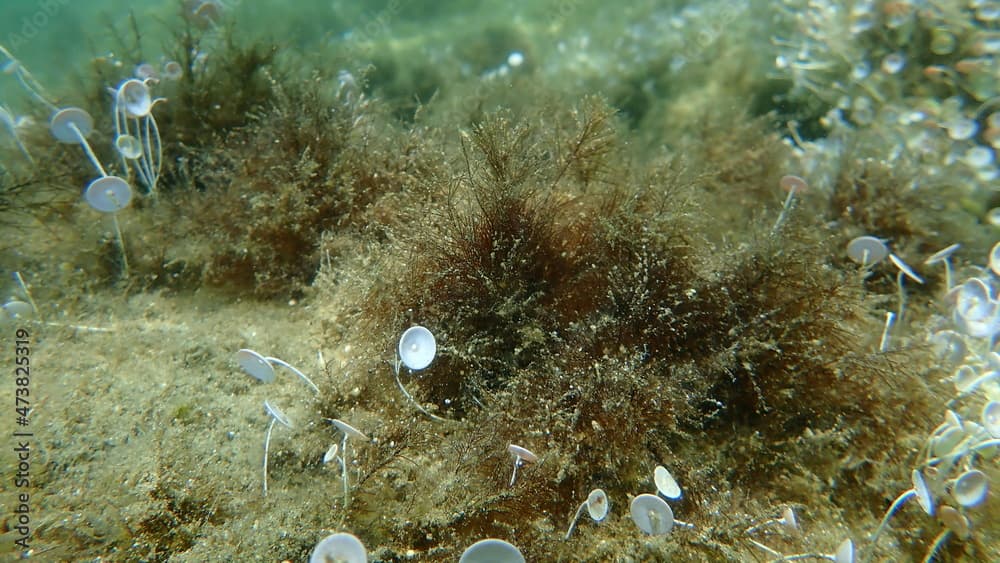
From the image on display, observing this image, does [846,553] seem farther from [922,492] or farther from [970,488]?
[970,488]

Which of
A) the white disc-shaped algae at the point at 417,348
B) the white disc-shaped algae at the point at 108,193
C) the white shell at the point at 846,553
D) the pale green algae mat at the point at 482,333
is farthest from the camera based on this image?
the white disc-shaped algae at the point at 108,193

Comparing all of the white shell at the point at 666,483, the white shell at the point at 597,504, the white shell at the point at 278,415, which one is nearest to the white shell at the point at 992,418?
the white shell at the point at 666,483

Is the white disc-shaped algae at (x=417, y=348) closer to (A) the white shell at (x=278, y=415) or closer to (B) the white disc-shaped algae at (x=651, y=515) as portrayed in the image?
(A) the white shell at (x=278, y=415)
